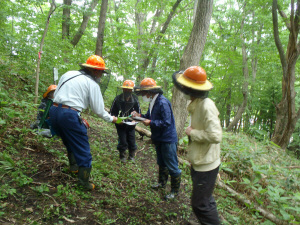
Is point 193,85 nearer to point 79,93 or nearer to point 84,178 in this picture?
point 79,93

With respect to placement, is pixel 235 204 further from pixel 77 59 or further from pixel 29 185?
pixel 77 59

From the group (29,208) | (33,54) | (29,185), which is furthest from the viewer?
(33,54)

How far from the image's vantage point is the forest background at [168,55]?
17.5 feet

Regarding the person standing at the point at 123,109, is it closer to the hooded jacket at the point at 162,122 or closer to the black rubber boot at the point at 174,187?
the hooded jacket at the point at 162,122

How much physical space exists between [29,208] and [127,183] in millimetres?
1774

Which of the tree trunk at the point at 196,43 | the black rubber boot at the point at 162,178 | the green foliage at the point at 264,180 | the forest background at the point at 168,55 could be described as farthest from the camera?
the tree trunk at the point at 196,43

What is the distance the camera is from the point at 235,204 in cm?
405

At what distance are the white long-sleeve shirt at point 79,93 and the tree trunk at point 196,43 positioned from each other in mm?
3272

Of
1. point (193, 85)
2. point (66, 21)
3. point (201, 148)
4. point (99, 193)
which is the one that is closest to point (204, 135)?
point (201, 148)

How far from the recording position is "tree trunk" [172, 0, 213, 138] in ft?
18.0

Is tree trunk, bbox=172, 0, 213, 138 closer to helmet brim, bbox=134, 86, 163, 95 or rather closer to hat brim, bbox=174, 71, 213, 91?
helmet brim, bbox=134, 86, 163, 95

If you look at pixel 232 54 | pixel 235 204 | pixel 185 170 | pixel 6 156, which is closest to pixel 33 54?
pixel 6 156

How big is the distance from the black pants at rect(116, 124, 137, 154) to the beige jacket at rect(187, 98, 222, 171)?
2.59m

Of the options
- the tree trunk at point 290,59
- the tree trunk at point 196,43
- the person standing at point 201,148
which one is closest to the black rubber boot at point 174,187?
the person standing at point 201,148
